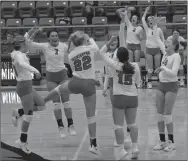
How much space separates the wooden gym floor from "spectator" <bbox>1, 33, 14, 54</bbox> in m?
2.32

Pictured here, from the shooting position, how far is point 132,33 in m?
14.5

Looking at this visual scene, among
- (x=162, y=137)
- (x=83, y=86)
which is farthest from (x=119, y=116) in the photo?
(x=162, y=137)

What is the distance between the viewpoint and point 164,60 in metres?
8.31

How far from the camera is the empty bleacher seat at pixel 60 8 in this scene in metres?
18.6

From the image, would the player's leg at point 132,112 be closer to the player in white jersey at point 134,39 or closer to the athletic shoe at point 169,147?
the athletic shoe at point 169,147

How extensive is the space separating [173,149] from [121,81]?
1631 mm

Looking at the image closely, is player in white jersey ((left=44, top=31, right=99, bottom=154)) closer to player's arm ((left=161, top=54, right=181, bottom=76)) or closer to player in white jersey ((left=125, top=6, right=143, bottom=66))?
player's arm ((left=161, top=54, right=181, bottom=76))

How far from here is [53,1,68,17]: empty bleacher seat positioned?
18584 mm

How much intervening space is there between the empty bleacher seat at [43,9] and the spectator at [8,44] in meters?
2.99

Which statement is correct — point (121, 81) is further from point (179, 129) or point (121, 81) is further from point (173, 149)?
point (179, 129)

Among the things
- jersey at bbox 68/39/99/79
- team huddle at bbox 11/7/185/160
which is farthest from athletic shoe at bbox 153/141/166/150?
jersey at bbox 68/39/99/79

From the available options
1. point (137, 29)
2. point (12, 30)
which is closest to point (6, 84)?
point (12, 30)

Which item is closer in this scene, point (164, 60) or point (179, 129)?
point (164, 60)

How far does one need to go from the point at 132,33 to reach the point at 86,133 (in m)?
5.13
